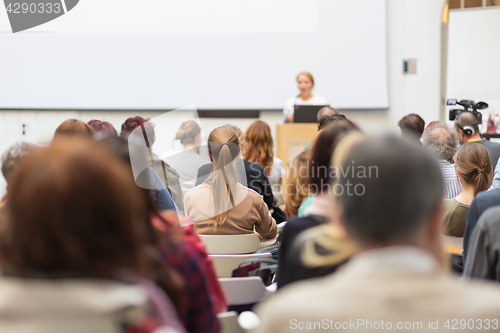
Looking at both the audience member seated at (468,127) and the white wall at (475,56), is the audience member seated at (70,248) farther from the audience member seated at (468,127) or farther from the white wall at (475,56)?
the white wall at (475,56)

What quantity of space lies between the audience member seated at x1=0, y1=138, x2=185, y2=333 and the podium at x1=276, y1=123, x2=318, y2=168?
374 centimetres

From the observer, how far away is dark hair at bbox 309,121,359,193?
1459 millimetres

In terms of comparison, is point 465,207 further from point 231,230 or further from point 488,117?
point 488,117

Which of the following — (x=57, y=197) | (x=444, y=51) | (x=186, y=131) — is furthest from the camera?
(x=444, y=51)

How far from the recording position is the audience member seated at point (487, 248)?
4.38ft

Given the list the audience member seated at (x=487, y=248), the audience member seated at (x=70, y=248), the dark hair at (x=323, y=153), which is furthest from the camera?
the dark hair at (x=323, y=153)

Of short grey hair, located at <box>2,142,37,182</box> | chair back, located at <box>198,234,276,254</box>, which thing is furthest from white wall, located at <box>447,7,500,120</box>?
short grey hair, located at <box>2,142,37,182</box>

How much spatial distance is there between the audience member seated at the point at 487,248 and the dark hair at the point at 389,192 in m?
0.64

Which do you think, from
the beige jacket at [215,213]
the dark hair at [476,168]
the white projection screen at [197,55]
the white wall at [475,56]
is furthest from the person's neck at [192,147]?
the white wall at [475,56]

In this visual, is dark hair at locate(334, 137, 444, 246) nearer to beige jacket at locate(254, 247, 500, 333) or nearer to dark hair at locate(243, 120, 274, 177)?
beige jacket at locate(254, 247, 500, 333)

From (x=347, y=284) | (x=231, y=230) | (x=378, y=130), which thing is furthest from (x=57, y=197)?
(x=231, y=230)

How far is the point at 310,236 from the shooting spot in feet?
4.09

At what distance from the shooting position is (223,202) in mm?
2457

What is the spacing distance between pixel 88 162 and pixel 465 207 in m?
2.07
